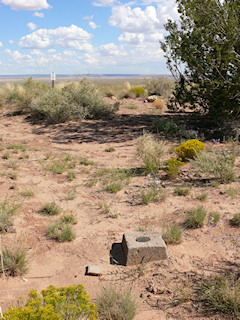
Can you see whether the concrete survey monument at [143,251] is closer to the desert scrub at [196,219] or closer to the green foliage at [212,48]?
the desert scrub at [196,219]

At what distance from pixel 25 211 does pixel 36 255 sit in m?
1.28

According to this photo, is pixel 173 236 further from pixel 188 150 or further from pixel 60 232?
pixel 188 150

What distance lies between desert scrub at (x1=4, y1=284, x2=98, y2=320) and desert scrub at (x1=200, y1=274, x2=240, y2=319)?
1.24m

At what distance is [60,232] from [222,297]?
2371 millimetres

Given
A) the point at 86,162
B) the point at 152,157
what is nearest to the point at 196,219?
the point at 152,157

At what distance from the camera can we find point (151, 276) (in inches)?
141

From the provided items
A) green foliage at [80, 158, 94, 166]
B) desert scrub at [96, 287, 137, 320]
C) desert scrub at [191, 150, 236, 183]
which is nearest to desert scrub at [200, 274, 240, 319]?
desert scrub at [96, 287, 137, 320]

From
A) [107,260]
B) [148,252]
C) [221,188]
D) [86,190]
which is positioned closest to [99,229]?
[107,260]

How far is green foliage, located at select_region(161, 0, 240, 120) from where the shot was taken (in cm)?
857

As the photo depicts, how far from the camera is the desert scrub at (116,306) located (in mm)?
2865

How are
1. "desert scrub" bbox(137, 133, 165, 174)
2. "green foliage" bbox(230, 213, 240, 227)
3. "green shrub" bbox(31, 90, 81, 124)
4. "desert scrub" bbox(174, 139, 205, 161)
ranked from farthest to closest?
1. "green shrub" bbox(31, 90, 81, 124)
2. "desert scrub" bbox(174, 139, 205, 161)
3. "desert scrub" bbox(137, 133, 165, 174)
4. "green foliage" bbox(230, 213, 240, 227)

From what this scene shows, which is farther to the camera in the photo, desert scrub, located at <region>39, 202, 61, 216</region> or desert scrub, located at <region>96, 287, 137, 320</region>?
desert scrub, located at <region>39, 202, 61, 216</region>

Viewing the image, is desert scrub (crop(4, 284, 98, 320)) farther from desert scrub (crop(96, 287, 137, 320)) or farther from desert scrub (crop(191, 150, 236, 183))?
desert scrub (crop(191, 150, 236, 183))

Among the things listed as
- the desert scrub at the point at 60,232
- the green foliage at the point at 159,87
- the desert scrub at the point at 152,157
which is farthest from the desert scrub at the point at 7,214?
the green foliage at the point at 159,87
